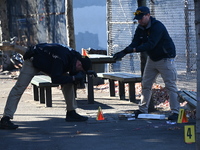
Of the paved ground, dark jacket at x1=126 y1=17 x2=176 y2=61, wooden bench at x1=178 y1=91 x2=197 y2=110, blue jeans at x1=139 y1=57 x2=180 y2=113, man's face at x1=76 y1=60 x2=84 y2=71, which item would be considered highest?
dark jacket at x1=126 y1=17 x2=176 y2=61

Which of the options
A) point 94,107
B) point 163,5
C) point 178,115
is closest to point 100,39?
point 163,5

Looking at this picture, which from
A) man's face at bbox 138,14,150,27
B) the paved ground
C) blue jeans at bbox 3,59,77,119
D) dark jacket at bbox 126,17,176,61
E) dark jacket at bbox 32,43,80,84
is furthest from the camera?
man's face at bbox 138,14,150,27

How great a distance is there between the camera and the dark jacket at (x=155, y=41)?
835cm

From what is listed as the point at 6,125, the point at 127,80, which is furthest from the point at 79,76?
the point at 127,80

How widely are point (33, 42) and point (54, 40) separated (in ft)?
9.81

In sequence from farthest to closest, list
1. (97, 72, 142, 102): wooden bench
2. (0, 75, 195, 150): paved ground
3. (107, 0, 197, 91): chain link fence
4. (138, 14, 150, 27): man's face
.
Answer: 1. (107, 0, 197, 91): chain link fence
2. (97, 72, 142, 102): wooden bench
3. (138, 14, 150, 27): man's face
4. (0, 75, 195, 150): paved ground

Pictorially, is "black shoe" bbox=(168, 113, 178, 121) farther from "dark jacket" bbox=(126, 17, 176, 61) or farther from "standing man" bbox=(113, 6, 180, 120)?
"dark jacket" bbox=(126, 17, 176, 61)

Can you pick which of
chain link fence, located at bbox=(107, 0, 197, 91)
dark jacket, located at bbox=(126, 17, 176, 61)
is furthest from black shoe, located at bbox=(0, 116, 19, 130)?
chain link fence, located at bbox=(107, 0, 197, 91)

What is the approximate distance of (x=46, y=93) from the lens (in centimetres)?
1082

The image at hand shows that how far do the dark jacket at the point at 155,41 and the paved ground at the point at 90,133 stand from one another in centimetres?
112

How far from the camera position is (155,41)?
27.4ft

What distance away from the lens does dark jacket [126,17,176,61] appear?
8352 millimetres

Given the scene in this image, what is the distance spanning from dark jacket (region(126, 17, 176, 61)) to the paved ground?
1.12 m

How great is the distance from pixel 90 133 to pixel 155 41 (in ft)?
6.11
